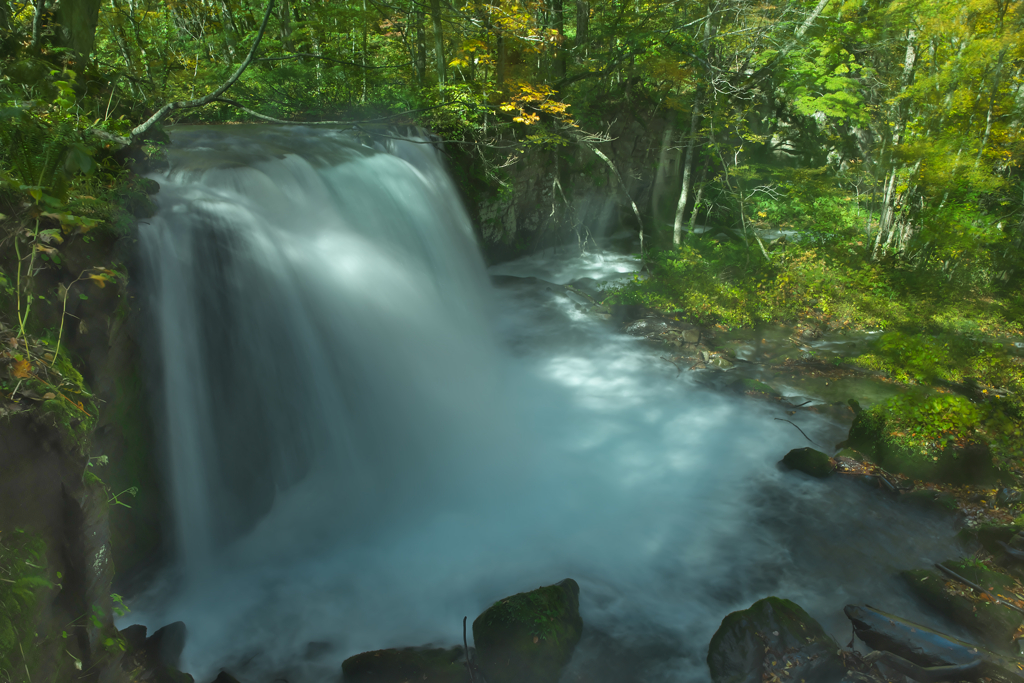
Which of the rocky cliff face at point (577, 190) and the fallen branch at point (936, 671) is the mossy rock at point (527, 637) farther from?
the rocky cliff face at point (577, 190)

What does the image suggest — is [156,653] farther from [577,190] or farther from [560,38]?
[577,190]

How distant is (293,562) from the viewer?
4824mm

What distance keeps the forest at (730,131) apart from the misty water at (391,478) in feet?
3.30

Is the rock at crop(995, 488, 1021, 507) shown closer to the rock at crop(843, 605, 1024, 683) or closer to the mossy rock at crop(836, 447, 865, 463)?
the mossy rock at crop(836, 447, 865, 463)

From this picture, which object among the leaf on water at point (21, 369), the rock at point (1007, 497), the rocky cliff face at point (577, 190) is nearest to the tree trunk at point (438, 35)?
the rocky cliff face at point (577, 190)

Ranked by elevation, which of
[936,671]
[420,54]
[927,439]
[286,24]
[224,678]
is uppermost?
[286,24]

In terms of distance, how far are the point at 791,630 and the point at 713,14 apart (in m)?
9.43

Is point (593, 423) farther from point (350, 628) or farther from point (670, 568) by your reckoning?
point (350, 628)

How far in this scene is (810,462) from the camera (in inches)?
238

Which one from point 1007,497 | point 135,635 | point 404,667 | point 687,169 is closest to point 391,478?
point 404,667

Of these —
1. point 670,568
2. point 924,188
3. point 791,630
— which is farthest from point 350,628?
point 924,188

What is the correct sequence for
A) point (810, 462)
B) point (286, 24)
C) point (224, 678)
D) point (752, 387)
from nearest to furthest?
1. point (224, 678)
2. point (810, 462)
3. point (752, 387)
4. point (286, 24)

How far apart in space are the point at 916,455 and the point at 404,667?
5.65m

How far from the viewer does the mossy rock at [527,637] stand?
3705 millimetres
